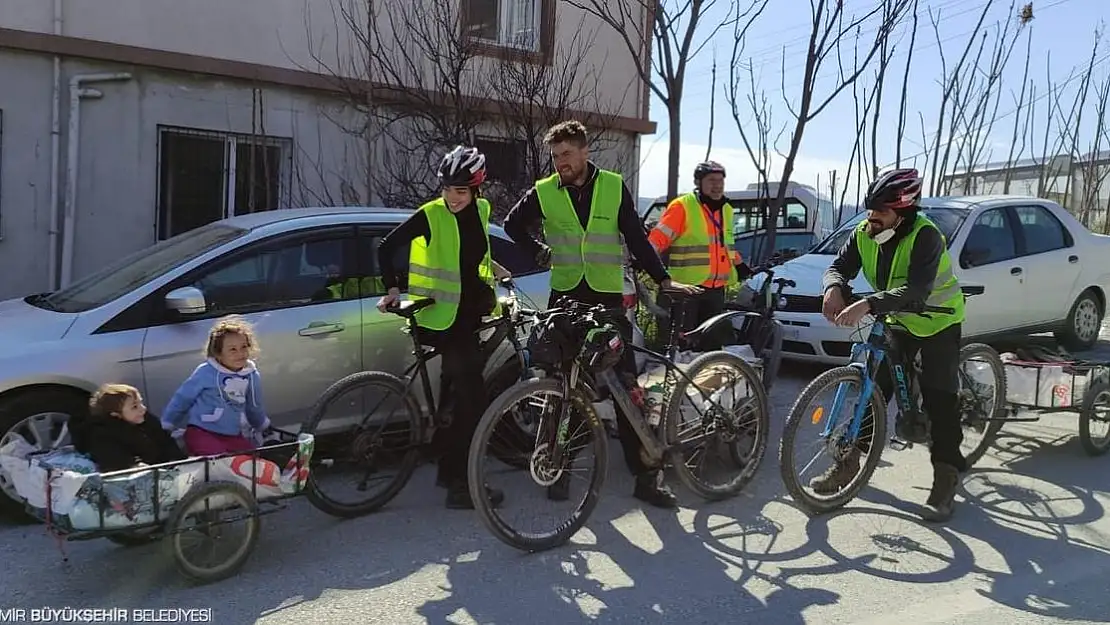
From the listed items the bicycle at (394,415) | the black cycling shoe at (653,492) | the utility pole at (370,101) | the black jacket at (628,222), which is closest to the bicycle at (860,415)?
the black cycling shoe at (653,492)

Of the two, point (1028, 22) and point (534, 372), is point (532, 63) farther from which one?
point (1028, 22)

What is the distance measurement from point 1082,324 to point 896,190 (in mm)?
6400

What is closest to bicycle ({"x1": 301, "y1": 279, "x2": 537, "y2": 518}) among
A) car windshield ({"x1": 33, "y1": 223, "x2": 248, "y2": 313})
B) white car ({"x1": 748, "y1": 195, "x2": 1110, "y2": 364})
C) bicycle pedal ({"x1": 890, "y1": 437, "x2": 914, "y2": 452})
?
car windshield ({"x1": 33, "y1": 223, "x2": 248, "y2": 313})

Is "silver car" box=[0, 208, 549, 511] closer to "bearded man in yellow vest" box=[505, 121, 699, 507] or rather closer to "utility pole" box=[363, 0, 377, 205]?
"bearded man in yellow vest" box=[505, 121, 699, 507]

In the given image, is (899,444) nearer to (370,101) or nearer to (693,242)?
(693,242)

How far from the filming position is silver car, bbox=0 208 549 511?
425 centimetres

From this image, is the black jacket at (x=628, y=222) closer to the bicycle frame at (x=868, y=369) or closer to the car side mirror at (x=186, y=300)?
the bicycle frame at (x=868, y=369)

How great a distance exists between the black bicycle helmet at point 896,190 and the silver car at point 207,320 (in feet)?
7.11

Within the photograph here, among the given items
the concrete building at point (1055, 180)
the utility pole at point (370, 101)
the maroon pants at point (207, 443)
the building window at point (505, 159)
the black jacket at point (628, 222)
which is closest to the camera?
the maroon pants at point (207, 443)

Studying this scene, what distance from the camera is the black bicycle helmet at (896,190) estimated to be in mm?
4430

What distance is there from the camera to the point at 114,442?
3816 mm

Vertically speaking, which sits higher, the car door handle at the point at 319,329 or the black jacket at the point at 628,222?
the black jacket at the point at 628,222

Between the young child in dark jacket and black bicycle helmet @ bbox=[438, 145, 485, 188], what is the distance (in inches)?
70.9

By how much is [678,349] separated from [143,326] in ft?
9.80
